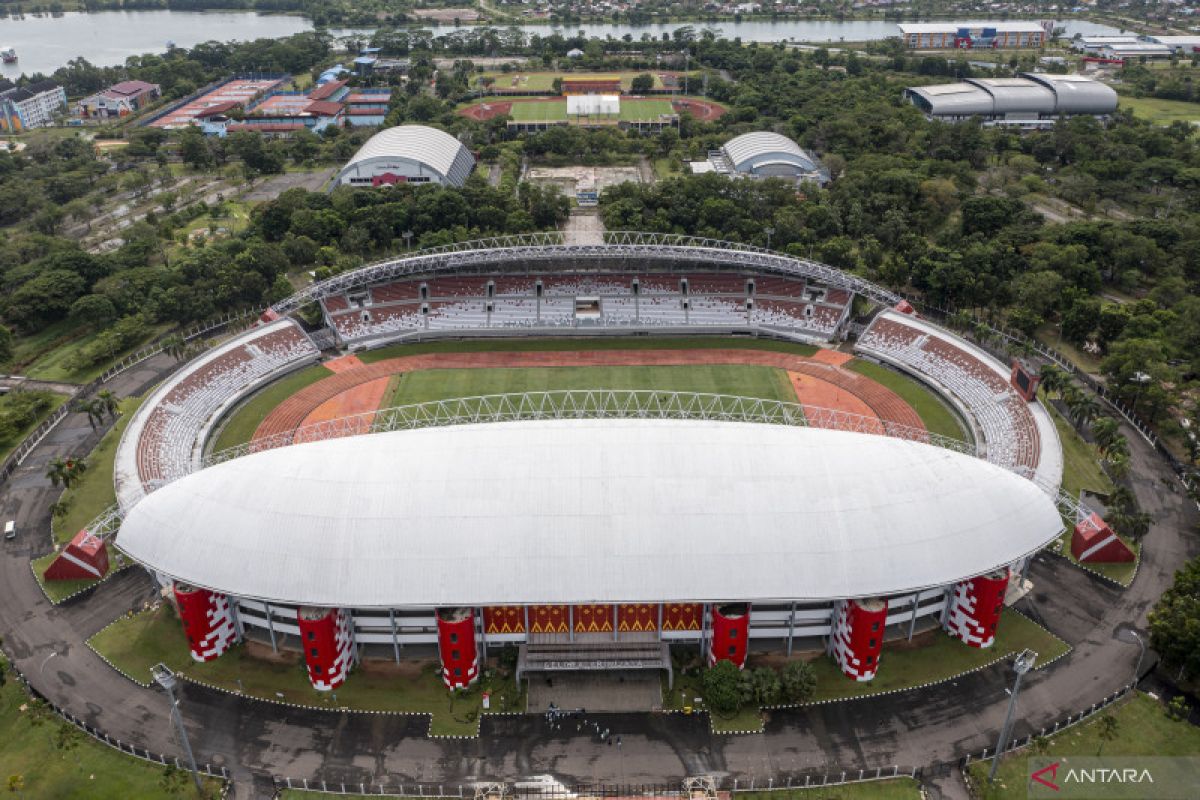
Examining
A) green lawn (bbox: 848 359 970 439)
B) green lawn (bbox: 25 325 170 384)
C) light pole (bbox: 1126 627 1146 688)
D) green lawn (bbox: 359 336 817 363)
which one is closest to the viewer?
light pole (bbox: 1126 627 1146 688)

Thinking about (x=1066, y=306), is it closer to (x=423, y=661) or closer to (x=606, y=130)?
(x=423, y=661)

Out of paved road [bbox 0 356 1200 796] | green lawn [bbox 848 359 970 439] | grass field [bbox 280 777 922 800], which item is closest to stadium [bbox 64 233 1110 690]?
paved road [bbox 0 356 1200 796]

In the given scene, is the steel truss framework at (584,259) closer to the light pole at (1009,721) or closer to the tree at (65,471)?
the tree at (65,471)

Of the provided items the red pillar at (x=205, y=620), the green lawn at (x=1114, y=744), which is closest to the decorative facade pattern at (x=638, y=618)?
the green lawn at (x=1114, y=744)

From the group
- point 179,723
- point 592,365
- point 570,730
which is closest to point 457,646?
point 570,730

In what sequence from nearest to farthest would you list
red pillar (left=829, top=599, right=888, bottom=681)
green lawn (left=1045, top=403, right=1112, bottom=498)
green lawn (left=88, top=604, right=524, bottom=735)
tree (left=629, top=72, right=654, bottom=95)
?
red pillar (left=829, top=599, right=888, bottom=681), green lawn (left=88, top=604, right=524, bottom=735), green lawn (left=1045, top=403, right=1112, bottom=498), tree (left=629, top=72, right=654, bottom=95)

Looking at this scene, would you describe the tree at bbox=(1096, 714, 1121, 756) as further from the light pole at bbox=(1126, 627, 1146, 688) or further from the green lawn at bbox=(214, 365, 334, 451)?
the green lawn at bbox=(214, 365, 334, 451)
